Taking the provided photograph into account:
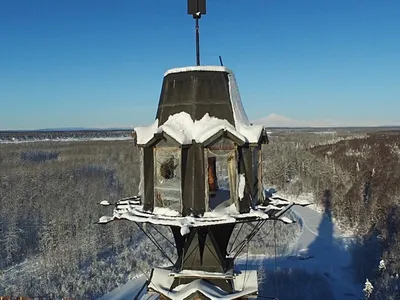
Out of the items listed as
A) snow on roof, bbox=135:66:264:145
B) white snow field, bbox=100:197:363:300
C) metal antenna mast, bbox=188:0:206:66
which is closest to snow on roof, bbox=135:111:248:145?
snow on roof, bbox=135:66:264:145

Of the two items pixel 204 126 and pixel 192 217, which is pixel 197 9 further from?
pixel 192 217

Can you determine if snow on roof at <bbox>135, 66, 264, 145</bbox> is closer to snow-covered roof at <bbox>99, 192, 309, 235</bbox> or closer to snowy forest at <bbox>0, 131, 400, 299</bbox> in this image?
snow-covered roof at <bbox>99, 192, 309, 235</bbox>

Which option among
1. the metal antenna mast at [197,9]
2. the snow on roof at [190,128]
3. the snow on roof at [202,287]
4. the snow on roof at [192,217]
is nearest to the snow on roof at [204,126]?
the snow on roof at [190,128]

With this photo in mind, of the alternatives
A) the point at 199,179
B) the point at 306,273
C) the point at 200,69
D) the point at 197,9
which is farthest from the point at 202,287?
the point at 306,273

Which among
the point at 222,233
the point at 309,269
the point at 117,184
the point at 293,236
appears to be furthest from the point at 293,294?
the point at 117,184

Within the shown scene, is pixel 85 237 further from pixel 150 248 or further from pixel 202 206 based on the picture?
pixel 202 206

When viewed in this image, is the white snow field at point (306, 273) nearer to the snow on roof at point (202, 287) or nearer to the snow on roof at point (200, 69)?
the snow on roof at point (202, 287)
